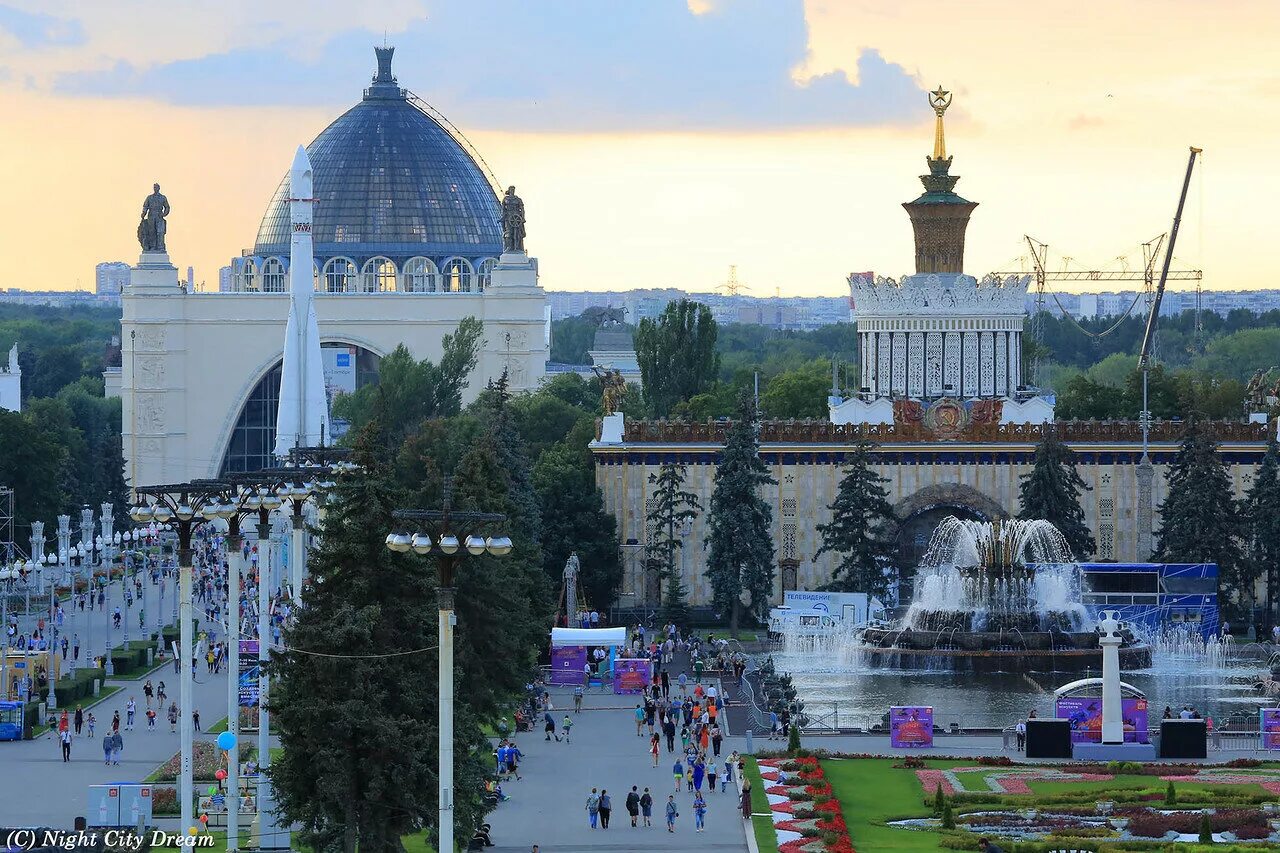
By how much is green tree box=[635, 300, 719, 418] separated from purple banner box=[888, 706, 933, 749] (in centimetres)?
4494

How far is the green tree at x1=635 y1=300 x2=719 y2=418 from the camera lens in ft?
303

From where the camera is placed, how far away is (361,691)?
115 feet

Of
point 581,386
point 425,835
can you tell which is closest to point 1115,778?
point 425,835

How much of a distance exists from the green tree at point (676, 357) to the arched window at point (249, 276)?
113 ft

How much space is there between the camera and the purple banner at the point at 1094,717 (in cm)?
4675

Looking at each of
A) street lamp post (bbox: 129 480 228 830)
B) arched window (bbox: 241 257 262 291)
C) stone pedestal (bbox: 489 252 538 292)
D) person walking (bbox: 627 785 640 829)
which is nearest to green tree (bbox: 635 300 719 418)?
stone pedestal (bbox: 489 252 538 292)

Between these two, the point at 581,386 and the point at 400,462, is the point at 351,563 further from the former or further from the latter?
the point at 581,386

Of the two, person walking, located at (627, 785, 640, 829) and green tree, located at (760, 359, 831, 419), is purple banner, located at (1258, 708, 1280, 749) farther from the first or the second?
green tree, located at (760, 359, 831, 419)

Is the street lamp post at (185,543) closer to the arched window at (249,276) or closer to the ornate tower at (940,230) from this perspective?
the ornate tower at (940,230)

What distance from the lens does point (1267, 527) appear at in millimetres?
64375

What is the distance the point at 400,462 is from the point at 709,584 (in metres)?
8.66

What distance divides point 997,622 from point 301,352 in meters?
36.4

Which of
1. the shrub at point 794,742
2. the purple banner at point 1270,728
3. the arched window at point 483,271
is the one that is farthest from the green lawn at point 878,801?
the arched window at point 483,271

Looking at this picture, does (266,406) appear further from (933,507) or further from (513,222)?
(933,507)
